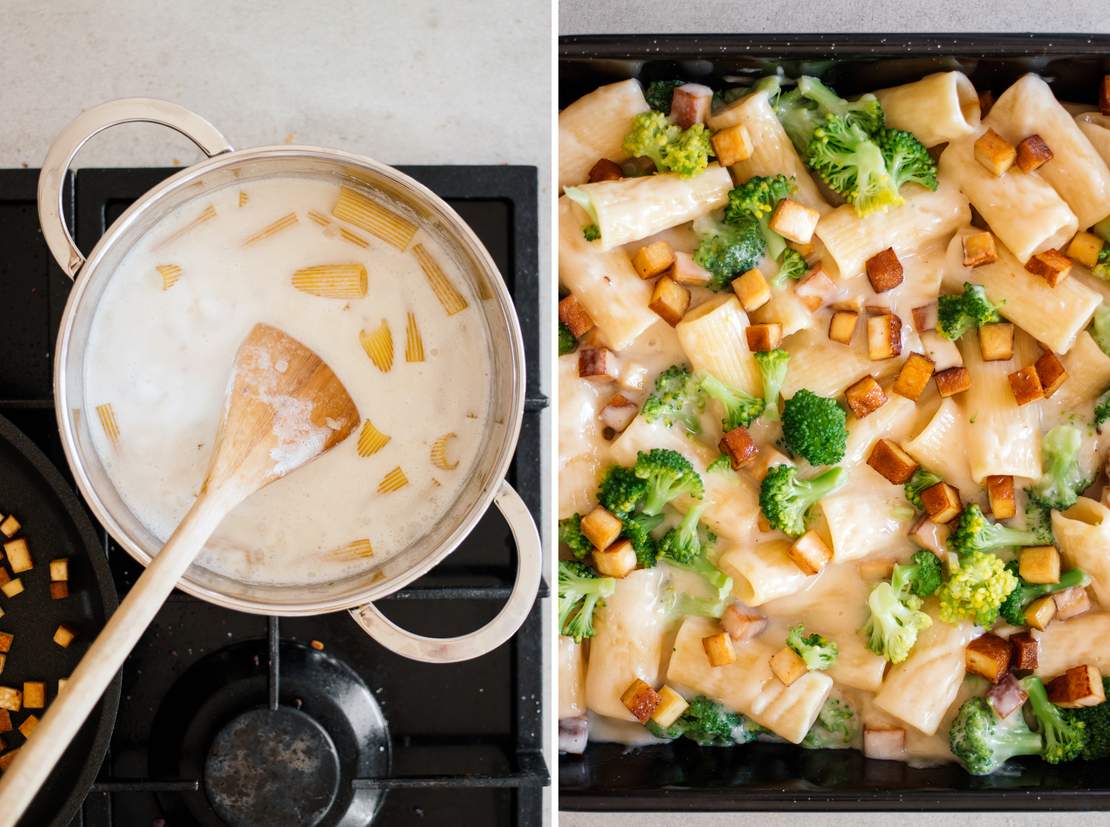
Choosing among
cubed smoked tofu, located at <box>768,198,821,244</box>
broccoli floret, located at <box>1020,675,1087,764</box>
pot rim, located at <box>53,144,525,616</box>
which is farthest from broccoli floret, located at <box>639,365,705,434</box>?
broccoli floret, located at <box>1020,675,1087,764</box>

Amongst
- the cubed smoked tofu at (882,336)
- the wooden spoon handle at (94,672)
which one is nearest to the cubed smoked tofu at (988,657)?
the cubed smoked tofu at (882,336)

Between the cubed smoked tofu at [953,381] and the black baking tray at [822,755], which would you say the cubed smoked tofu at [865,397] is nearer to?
the cubed smoked tofu at [953,381]

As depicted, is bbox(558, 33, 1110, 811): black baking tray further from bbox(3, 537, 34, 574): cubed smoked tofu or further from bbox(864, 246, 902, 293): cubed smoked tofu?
bbox(3, 537, 34, 574): cubed smoked tofu

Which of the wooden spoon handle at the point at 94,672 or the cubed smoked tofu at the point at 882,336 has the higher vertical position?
the cubed smoked tofu at the point at 882,336

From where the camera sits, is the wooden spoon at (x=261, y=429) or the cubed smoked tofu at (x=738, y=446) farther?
the cubed smoked tofu at (x=738, y=446)

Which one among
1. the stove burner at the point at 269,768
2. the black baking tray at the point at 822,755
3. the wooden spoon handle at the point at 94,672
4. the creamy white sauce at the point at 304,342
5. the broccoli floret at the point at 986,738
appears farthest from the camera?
the broccoli floret at the point at 986,738

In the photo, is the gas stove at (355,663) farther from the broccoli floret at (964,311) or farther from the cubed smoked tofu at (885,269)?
the broccoli floret at (964,311)

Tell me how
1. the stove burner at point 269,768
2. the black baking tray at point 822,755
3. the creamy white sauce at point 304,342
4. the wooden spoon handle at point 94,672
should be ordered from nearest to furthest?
the wooden spoon handle at point 94,672
the creamy white sauce at point 304,342
the stove burner at point 269,768
the black baking tray at point 822,755

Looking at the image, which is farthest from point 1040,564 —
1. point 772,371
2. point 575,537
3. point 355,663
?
point 355,663
